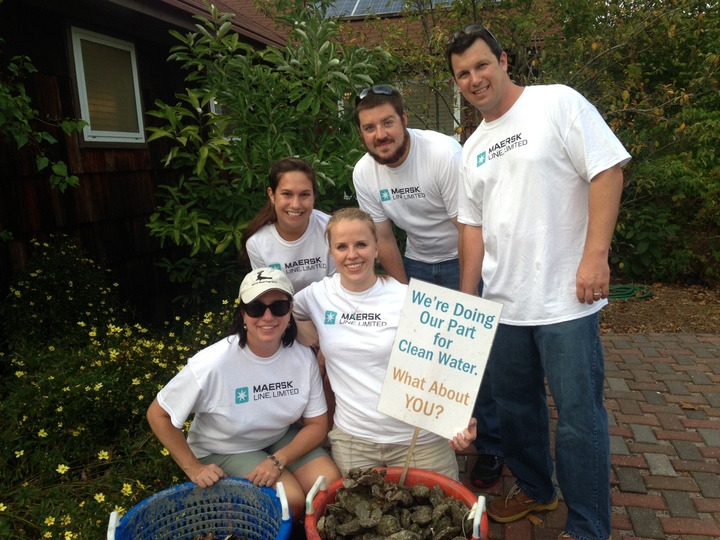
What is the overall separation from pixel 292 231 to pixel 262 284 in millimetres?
645

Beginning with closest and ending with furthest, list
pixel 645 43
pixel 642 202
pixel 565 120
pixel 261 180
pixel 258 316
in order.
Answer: pixel 565 120
pixel 258 316
pixel 261 180
pixel 645 43
pixel 642 202

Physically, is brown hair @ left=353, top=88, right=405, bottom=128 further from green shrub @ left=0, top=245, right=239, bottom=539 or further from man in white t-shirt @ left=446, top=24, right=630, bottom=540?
green shrub @ left=0, top=245, right=239, bottom=539

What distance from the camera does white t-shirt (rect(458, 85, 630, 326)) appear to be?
203 centimetres

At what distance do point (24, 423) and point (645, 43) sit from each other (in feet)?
23.2

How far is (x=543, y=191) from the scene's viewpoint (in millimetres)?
2094

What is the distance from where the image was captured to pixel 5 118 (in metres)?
3.09

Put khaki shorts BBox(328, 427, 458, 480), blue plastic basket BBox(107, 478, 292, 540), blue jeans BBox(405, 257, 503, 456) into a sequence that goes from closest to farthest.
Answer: blue plastic basket BBox(107, 478, 292, 540) < khaki shorts BBox(328, 427, 458, 480) < blue jeans BBox(405, 257, 503, 456)

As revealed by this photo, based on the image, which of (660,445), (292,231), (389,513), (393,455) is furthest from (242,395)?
(660,445)

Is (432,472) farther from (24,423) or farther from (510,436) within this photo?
(24,423)

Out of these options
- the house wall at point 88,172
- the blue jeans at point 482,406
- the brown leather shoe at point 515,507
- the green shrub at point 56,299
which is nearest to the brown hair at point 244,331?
the blue jeans at point 482,406

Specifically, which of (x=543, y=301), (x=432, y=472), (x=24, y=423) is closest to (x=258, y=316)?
(x=432, y=472)

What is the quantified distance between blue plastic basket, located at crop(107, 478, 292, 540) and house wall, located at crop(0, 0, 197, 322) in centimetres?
251

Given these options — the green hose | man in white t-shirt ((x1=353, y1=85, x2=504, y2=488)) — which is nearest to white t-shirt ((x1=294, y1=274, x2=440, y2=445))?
man in white t-shirt ((x1=353, y1=85, x2=504, y2=488))

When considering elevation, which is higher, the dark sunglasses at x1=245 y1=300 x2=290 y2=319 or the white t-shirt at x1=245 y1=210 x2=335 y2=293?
the white t-shirt at x1=245 y1=210 x2=335 y2=293
